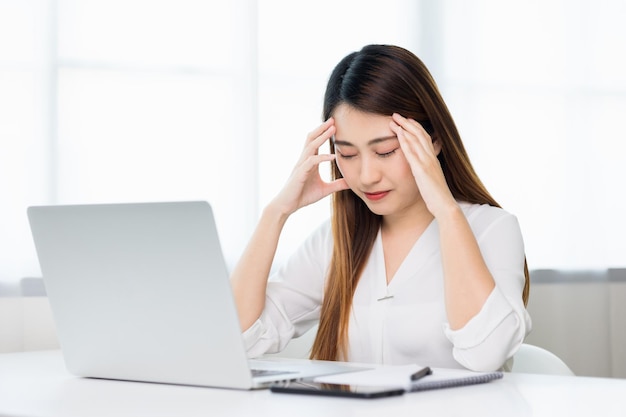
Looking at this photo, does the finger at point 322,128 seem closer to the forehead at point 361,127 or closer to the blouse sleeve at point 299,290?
the forehead at point 361,127

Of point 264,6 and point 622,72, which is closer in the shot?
point 264,6

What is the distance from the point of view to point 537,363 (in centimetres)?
181

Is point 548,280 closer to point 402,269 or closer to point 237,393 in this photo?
point 402,269

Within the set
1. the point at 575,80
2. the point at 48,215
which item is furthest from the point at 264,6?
the point at 48,215

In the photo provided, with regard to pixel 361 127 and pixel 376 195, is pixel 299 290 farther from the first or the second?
pixel 361 127

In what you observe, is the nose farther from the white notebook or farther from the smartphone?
the smartphone

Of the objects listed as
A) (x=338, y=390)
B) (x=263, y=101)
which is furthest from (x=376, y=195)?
(x=263, y=101)

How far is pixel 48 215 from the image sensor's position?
1.26 meters

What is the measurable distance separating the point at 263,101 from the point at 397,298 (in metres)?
1.08

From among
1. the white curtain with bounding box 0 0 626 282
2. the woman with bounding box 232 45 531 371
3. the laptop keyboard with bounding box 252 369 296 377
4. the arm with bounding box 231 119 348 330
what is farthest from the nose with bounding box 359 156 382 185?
the white curtain with bounding box 0 0 626 282

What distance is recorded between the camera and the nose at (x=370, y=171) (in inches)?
69.2

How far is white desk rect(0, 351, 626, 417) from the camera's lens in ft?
3.26

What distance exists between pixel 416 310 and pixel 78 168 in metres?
1.12

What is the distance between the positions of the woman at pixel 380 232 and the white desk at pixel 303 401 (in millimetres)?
436
